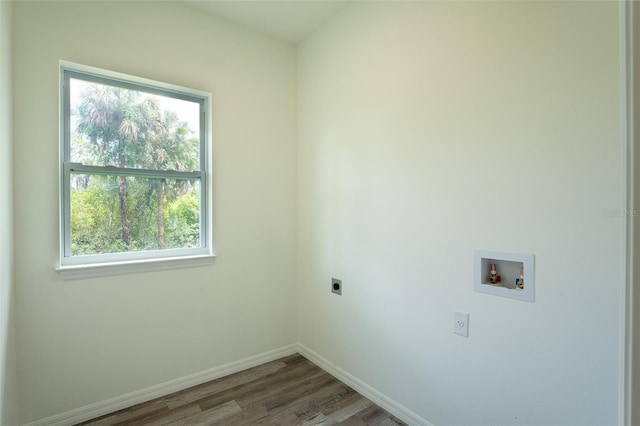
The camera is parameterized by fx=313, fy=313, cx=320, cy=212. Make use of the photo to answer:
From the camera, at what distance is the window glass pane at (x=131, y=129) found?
1969 millimetres

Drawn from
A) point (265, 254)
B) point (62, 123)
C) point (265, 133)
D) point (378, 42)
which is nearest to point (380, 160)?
point (378, 42)

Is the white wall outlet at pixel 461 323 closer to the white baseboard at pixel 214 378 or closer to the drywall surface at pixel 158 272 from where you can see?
the white baseboard at pixel 214 378

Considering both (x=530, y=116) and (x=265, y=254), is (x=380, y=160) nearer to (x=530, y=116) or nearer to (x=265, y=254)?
(x=530, y=116)

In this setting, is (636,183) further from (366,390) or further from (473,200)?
(366,390)

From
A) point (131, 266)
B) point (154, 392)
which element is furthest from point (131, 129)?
point (154, 392)

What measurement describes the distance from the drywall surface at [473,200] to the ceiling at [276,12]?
0.39 feet

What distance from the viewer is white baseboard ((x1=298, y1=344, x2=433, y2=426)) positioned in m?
1.88

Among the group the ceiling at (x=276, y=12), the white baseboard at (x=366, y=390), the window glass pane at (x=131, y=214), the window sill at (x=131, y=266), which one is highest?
the ceiling at (x=276, y=12)

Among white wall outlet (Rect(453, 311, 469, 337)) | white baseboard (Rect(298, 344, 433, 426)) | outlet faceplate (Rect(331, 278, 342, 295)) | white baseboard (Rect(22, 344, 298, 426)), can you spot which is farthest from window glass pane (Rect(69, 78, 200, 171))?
white wall outlet (Rect(453, 311, 469, 337))

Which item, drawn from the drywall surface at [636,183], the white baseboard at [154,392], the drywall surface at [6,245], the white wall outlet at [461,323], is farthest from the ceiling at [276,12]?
the white baseboard at [154,392]

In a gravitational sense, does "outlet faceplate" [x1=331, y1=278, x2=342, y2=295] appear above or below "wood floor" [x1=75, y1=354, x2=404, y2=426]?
above

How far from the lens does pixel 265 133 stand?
8.69 ft

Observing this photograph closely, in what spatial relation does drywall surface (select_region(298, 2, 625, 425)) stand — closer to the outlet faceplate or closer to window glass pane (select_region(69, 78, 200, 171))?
the outlet faceplate

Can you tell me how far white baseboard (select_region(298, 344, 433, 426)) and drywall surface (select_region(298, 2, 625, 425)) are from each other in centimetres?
5
